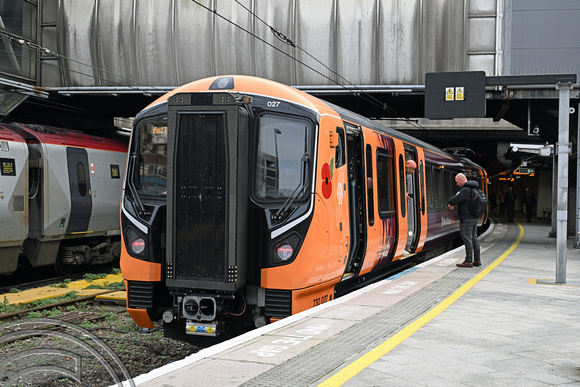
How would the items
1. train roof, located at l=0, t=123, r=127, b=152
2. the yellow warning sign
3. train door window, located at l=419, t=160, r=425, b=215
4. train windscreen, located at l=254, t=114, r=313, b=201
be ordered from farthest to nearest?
the yellow warning sign < train door window, located at l=419, t=160, r=425, b=215 < train roof, located at l=0, t=123, r=127, b=152 < train windscreen, located at l=254, t=114, r=313, b=201

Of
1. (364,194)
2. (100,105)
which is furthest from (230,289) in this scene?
(100,105)

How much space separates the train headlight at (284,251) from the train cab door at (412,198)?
18.3 feet

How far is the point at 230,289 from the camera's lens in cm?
654

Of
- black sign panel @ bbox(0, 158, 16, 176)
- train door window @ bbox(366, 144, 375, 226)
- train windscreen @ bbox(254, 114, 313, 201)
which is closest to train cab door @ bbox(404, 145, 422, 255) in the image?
train door window @ bbox(366, 144, 375, 226)

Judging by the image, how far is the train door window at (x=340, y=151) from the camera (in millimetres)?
7870

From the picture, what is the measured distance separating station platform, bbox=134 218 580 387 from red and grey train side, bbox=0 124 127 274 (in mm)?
7317

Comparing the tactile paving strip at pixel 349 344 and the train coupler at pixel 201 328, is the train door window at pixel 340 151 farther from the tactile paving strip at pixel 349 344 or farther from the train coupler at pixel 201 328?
the train coupler at pixel 201 328

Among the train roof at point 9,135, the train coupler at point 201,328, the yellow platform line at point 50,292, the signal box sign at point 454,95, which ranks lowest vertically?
the yellow platform line at point 50,292

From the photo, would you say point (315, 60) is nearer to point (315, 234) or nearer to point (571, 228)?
point (571, 228)

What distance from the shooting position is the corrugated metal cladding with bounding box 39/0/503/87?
18.4 metres

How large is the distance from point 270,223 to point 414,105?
15723 millimetres

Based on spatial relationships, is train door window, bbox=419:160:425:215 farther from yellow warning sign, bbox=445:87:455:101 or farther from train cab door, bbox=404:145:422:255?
yellow warning sign, bbox=445:87:455:101

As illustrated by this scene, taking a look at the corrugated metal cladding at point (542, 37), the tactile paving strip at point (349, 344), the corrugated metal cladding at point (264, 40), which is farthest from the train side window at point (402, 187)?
the corrugated metal cladding at point (542, 37)

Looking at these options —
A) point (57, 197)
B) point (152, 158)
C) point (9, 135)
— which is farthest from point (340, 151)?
point (57, 197)
